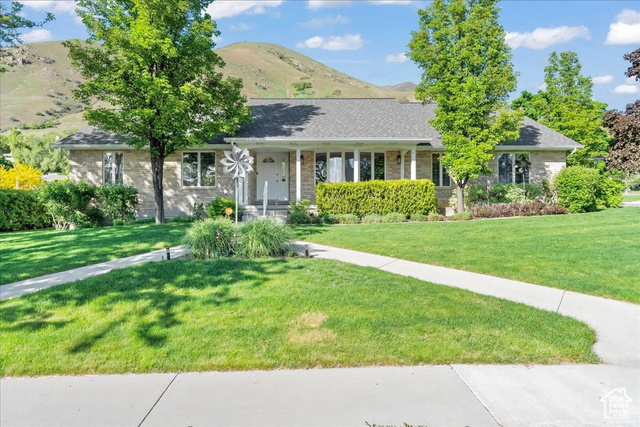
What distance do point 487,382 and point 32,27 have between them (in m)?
19.5

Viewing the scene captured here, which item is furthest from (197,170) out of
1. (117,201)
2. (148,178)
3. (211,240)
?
(211,240)

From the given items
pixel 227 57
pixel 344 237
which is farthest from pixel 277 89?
pixel 344 237

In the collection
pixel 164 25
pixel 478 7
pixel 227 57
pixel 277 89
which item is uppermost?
pixel 227 57

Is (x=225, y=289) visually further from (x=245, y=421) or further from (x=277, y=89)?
(x=277, y=89)

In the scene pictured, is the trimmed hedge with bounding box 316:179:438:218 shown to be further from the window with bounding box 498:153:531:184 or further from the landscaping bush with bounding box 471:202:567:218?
the window with bounding box 498:153:531:184

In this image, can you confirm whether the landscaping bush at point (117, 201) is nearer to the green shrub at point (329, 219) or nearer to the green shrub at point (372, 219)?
the green shrub at point (329, 219)

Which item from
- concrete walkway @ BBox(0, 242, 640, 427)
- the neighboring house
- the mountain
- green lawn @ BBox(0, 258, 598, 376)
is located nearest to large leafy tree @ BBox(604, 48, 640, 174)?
the neighboring house

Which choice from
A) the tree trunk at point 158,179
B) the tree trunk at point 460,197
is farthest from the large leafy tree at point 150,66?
the tree trunk at point 460,197

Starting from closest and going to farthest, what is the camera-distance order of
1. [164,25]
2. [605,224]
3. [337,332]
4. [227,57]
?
[337,332], [605,224], [164,25], [227,57]

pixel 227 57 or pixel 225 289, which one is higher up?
pixel 227 57

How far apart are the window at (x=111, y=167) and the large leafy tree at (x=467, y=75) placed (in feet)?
46.8

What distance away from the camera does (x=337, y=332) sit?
394cm

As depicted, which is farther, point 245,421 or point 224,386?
point 224,386

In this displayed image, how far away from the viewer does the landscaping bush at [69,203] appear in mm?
14500
